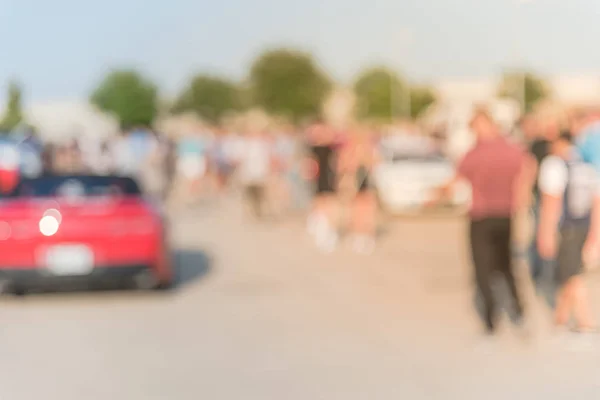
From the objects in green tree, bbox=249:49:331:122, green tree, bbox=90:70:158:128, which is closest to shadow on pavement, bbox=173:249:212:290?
green tree, bbox=249:49:331:122

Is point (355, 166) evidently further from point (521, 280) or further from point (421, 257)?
point (521, 280)

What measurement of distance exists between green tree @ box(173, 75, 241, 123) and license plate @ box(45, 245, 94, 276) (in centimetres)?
8835

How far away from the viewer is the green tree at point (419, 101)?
10581 centimetres

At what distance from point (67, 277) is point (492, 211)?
4.15 meters

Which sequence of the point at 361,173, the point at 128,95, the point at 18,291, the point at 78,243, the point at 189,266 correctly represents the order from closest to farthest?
the point at 78,243
the point at 18,291
the point at 189,266
the point at 361,173
the point at 128,95

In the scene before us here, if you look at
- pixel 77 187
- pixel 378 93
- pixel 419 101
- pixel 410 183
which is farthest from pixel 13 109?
pixel 419 101

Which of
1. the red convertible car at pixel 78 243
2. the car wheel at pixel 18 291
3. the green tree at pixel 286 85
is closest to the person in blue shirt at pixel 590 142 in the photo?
the red convertible car at pixel 78 243

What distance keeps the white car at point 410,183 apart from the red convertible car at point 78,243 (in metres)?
9.45

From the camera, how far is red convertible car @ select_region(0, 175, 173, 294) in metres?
9.84

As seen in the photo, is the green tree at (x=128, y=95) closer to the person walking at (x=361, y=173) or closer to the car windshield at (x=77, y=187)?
the person walking at (x=361, y=173)

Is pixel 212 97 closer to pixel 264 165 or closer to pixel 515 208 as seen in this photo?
pixel 264 165

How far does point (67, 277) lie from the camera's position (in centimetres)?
986

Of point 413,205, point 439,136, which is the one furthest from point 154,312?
point 439,136

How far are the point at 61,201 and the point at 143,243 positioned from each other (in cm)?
93
